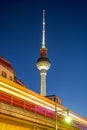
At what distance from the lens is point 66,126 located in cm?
3084

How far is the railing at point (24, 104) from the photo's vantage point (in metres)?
19.9

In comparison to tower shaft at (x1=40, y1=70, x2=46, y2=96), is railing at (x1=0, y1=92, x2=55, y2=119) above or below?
below

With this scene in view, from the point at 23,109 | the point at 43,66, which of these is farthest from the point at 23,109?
the point at 43,66

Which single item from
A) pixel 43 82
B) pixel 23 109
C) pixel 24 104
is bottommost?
pixel 23 109

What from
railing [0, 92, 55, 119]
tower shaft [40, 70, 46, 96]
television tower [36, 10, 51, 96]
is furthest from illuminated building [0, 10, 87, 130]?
television tower [36, 10, 51, 96]

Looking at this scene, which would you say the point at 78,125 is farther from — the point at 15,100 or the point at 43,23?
the point at 43,23

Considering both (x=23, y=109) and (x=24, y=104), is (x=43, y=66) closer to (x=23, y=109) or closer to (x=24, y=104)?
(x=24, y=104)

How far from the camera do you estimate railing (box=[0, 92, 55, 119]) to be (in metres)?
19.9

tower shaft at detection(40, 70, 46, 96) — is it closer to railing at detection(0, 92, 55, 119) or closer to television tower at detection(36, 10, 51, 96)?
television tower at detection(36, 10, 51, 96)

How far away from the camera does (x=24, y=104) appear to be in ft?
72.8

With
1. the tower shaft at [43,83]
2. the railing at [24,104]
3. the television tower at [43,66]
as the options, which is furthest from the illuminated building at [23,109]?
the television tower at [43,66]

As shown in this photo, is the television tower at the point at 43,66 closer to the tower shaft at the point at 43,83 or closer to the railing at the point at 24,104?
the tower shaft at the point at 43,83

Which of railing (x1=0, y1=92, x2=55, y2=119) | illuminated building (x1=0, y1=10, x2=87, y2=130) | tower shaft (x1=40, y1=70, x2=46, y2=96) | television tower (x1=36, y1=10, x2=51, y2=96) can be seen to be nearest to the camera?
illuminated building (x1=0, y1=10, x2=87, y2=130)

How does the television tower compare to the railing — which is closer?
the railing
